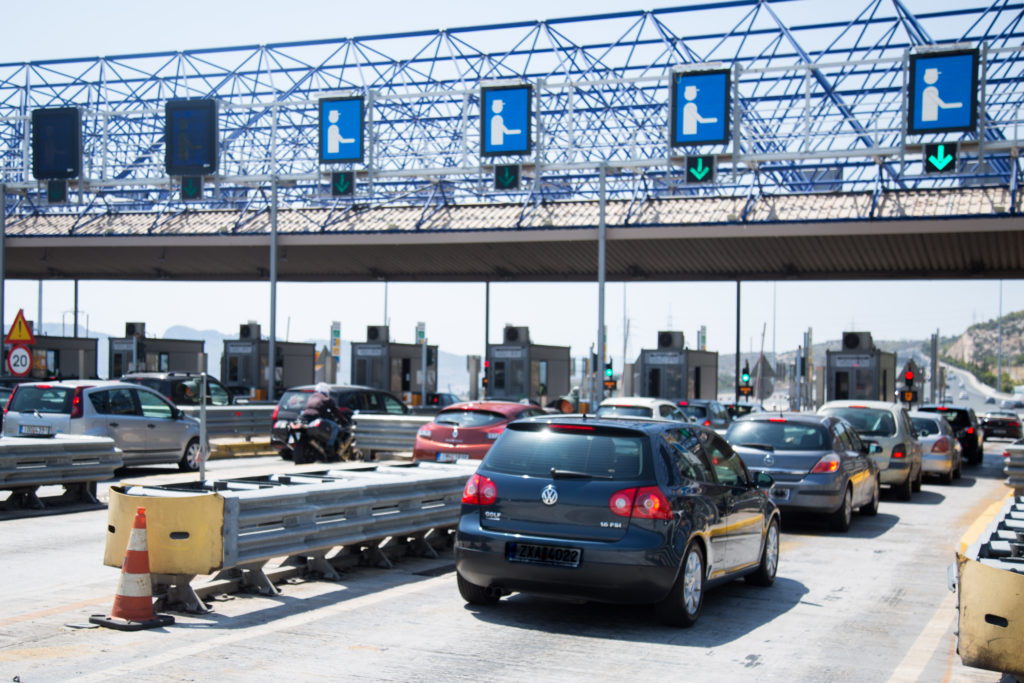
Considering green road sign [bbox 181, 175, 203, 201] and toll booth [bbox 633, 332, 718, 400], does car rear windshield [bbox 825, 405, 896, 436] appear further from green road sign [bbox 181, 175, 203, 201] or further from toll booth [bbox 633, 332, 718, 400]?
green road sign [bbox 181, 175, 203, 201]

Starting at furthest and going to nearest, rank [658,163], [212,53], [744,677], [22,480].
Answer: [212,53] → [658,163] → [22,480] → [744,677]

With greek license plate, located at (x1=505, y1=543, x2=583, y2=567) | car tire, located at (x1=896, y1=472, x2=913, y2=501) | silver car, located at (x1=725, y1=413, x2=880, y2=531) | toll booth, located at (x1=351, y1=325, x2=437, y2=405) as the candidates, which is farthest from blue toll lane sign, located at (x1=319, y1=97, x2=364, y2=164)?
greek license plate, located at (x1=505, y1=543, x2=583, y2=567)

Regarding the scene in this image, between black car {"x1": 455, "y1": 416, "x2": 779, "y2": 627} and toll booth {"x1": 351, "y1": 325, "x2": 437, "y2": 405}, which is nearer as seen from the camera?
black car {"x1": 455, "y1": 416, "x2": 779, "y2": 627}

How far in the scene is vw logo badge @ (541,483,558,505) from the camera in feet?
25.3

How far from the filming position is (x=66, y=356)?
4503cm

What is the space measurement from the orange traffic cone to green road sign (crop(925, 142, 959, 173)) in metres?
22.8

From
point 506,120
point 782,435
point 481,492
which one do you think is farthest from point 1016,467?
point 506,120

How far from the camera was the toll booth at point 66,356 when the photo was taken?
44.3 meters

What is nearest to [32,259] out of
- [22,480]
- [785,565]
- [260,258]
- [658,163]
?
[260,258]

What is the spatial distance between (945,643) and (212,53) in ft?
125

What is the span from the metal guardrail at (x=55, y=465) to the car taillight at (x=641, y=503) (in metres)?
8.42

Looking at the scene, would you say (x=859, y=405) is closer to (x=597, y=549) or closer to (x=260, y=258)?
(x=597, y=549)

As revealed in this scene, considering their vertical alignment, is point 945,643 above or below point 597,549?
below

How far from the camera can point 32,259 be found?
150 feet
